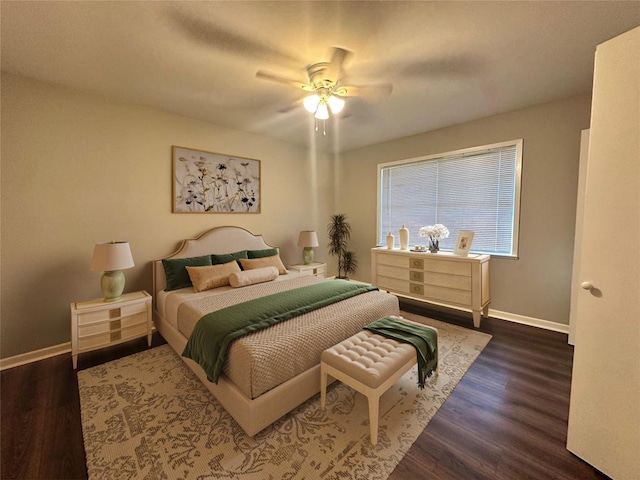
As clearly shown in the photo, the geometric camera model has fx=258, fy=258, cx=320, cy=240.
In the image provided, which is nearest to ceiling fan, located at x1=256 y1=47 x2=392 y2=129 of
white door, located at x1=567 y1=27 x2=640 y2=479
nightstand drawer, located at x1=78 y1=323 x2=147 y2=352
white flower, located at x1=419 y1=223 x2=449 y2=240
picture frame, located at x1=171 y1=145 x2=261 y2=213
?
white door, located at x1=567 y1=27 x2=640 y2=479

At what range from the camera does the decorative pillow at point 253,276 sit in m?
3.08

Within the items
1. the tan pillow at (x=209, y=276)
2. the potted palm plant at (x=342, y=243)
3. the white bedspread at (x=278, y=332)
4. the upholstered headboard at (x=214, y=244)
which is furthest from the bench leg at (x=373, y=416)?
the potted palm plant at (x=342, y=243)

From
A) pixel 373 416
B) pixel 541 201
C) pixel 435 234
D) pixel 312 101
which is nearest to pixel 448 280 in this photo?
pixel 435 234

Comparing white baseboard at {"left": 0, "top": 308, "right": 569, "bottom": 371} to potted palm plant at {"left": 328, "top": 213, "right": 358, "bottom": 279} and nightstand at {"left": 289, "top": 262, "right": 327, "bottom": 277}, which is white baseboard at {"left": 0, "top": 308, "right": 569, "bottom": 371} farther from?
nightstand at {"left": 289, "top": 262, "right": 327, "bottom": 277}

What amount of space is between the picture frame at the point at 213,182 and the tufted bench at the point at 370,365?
278 centimetres

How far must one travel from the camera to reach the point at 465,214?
3.83 meters

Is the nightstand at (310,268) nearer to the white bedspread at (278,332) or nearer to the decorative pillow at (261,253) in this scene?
the decorative pillow at (261,253)

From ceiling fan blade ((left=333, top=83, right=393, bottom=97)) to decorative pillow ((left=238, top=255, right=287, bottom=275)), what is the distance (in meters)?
2.28

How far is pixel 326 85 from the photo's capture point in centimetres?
230

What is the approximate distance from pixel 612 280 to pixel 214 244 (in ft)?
12.5

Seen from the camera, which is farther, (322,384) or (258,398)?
(322,384)

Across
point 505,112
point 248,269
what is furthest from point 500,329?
point 248,269

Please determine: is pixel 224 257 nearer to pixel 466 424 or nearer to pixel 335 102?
pixel 335 102

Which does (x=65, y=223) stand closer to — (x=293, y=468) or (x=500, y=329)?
(x=293, y=468)
